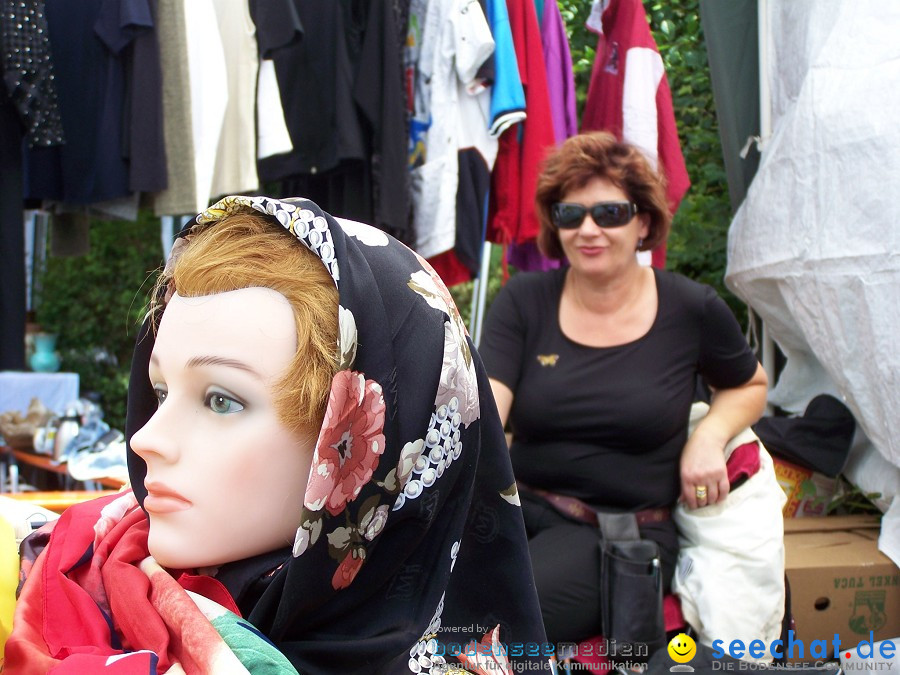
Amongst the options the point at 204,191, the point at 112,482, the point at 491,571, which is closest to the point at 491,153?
the point at 204,191

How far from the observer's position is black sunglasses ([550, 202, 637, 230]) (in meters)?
2.19

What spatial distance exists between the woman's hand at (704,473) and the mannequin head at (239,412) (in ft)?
4.36

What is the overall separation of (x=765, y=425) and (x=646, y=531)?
2.79 feet

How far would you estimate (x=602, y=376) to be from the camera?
210 centimetres

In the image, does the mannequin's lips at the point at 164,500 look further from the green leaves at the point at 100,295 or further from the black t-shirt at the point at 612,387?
the green leaves at the point at 100,295

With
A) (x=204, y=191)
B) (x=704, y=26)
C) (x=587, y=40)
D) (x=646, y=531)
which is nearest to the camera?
(x=646, y=531)

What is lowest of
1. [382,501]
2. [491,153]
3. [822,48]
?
[382,501]

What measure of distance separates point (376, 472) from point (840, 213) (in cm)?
201

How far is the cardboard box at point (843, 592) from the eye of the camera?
212 cm

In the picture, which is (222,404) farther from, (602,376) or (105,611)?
(602,376)

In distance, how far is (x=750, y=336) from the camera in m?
3.18

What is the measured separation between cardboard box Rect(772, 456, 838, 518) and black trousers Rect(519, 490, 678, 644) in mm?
804

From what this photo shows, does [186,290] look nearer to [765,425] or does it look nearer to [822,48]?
[765,425]

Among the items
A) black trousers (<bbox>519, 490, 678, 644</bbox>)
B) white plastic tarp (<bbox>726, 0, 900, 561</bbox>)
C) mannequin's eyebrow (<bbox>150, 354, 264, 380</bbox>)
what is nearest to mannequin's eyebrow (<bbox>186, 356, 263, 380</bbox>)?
mannequin's eyebrow (<bbox>150, 354, 264, 380</bbox>)
